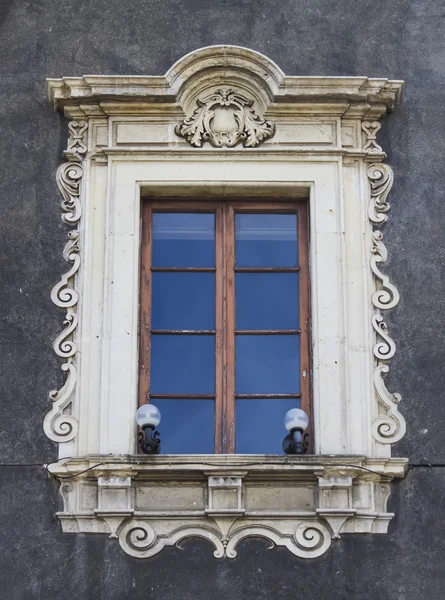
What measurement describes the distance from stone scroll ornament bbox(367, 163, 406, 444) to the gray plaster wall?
0.07 m

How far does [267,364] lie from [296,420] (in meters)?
0.69

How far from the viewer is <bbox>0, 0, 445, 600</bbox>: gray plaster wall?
38.7 ft

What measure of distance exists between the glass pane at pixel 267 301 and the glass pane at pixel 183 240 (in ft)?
1.01

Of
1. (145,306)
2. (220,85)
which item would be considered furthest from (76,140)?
(145,306)

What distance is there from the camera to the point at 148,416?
39.9 ft

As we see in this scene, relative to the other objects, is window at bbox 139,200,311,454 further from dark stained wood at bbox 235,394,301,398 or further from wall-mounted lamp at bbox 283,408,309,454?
wall-mounted lamp at bbox 283,408,309,454

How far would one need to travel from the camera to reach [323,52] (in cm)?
1363

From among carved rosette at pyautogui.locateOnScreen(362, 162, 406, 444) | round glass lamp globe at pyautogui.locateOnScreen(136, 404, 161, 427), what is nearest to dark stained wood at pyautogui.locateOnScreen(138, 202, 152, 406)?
round glass lamp globe at pyautogui.locateOnScreen(136, 404, 161, 427)

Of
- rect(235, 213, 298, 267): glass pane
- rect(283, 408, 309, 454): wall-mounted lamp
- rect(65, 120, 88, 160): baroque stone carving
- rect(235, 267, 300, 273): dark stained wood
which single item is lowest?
rect(283, 408, 309, 454): wall-mounted lamp

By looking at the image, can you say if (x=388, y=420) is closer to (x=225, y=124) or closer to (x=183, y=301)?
(x=183, y=301)

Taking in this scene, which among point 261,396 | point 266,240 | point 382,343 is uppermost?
point 266,240

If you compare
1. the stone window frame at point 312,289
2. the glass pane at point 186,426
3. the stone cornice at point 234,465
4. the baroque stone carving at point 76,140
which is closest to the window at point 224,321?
the glass pane at point 186,426

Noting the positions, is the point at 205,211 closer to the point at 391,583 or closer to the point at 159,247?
the point at 159,247

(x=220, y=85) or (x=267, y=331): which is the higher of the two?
(x=220, y=85)
